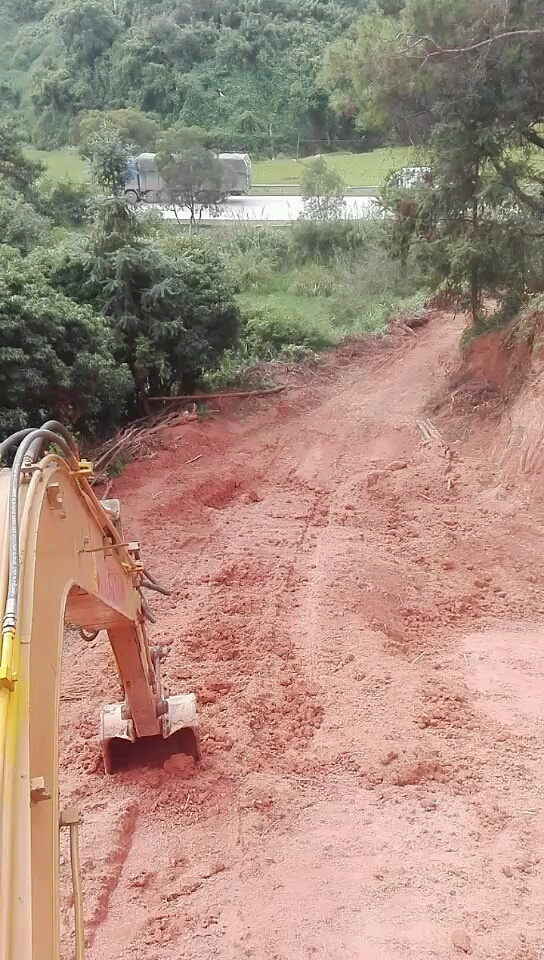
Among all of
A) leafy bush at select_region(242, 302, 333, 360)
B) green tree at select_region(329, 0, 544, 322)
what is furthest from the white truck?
green tree at select_region(329, 0, 544, 322)

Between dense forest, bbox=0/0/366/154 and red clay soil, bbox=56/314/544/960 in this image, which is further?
dense forest, bbox=0/0/366/154

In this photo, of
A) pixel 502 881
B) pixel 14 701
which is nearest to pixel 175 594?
pixel 502 881

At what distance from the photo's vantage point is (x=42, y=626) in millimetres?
2566

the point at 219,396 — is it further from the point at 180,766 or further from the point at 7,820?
the point at 7,820

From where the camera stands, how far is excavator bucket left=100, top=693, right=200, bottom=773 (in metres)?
5.21

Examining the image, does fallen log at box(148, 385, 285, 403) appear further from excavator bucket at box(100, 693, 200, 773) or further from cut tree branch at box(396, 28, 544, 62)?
excavator bucket at box(100, 693, 200, 773)

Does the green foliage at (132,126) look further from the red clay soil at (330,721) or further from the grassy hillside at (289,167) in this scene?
the red clay soil at (330,721)

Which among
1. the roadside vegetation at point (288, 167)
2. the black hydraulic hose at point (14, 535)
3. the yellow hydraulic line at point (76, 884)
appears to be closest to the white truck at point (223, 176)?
the roadside vegetation at point (288, 167)

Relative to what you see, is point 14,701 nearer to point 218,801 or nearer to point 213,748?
point 218,801

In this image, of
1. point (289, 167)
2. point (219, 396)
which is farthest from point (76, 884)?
point (289, 167)

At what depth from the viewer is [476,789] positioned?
5.22 m

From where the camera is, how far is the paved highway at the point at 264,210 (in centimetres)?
2548

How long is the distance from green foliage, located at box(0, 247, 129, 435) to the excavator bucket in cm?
479

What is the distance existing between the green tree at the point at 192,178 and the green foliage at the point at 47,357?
15.4 m
